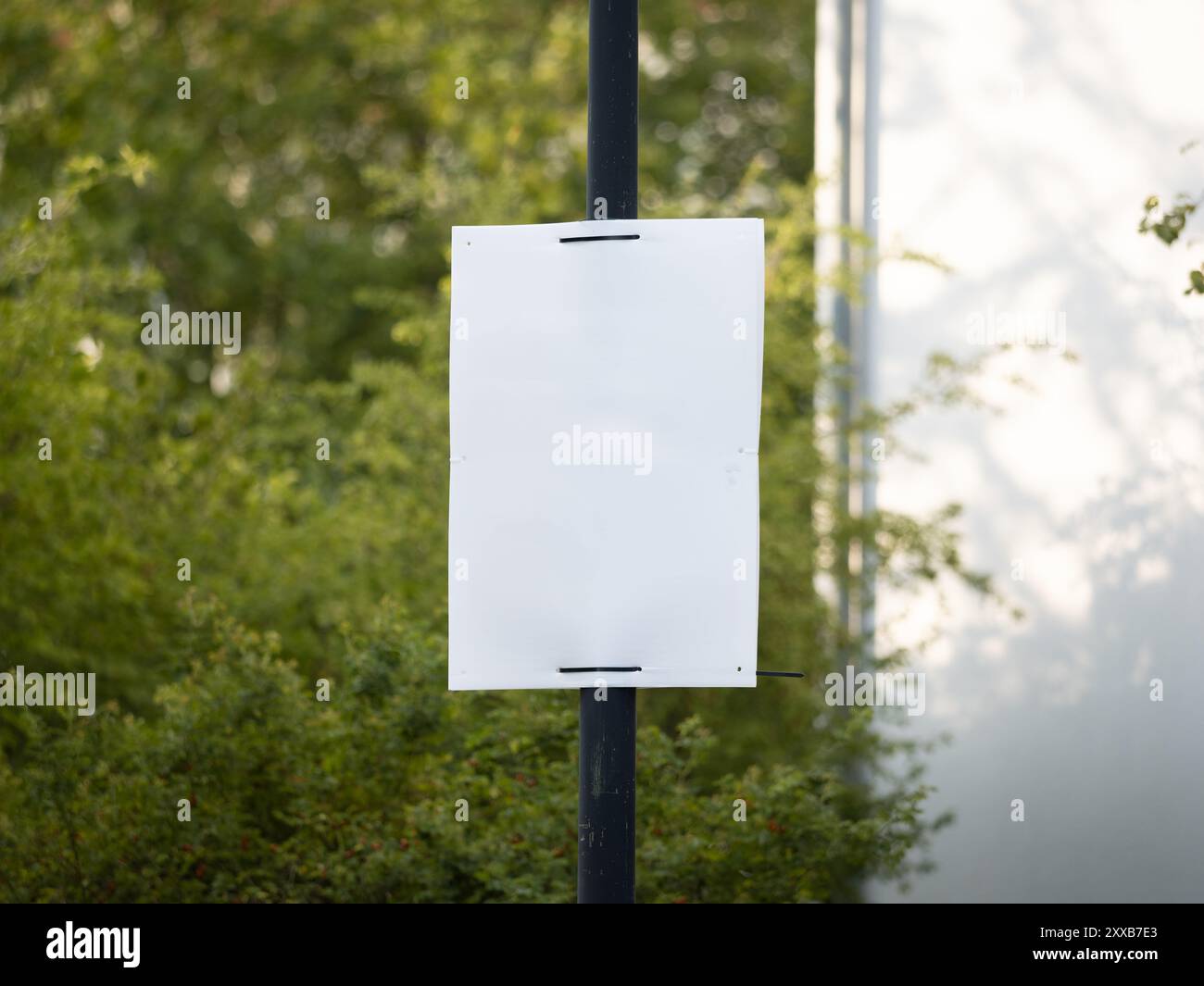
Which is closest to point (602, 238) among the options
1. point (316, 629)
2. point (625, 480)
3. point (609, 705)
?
point (625, 480)

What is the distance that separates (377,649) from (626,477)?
1.78 metres

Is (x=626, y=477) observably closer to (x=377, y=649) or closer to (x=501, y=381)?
(x=501, y=381)

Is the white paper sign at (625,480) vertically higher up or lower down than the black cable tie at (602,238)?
lower down

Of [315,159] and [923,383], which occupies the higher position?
[315,159]

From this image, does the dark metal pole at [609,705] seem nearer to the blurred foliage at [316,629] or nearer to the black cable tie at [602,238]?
the black cable tie at [602,238]

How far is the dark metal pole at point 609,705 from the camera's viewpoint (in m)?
3.40

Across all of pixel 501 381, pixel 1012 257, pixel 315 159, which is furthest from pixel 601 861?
pixel 315 159

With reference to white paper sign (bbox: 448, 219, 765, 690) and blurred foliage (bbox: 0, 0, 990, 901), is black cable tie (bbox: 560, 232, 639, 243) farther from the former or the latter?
blurred foliage (bbox: 0, 0, 990, 901)

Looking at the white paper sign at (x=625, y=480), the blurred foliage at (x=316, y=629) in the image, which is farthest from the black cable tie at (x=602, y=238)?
the blurred foliage at (x=316, y=629)

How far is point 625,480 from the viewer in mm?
3480

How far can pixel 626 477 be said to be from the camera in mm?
3477

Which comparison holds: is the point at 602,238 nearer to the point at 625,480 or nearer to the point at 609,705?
the point at 625,480

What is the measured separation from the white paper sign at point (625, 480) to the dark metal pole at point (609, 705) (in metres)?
0.08

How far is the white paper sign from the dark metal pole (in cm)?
8
